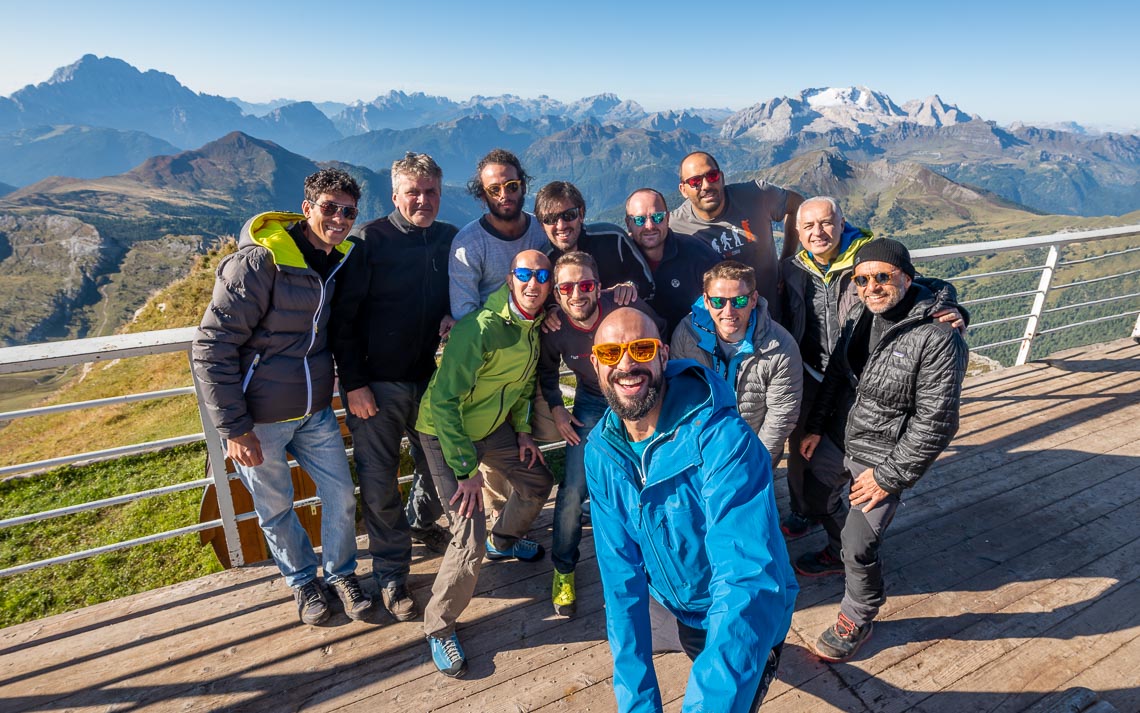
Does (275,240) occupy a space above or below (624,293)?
above

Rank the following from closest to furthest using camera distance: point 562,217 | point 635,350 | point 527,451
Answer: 1. point 635,350
2. point 562,217
3. point 527,451

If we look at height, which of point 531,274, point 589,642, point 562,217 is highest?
point 562,217

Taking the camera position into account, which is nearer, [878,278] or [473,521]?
[878,278]

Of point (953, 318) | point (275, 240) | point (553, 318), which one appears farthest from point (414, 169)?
point (953, 318)

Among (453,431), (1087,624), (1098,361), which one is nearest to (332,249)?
(453,431)

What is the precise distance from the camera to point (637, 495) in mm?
2602

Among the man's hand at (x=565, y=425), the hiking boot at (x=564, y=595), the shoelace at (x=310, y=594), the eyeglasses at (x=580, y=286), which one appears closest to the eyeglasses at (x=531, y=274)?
the eyeglasses at (x=580, y=286)

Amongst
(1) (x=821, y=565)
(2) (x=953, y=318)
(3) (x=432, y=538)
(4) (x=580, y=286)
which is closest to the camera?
(2) (x=953, y=318)

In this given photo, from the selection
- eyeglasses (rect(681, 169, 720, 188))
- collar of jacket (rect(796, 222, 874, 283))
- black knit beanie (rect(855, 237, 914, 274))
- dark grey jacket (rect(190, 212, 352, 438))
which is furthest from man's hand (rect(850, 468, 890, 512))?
dark grey jacket (rect(190, 212, 352, 438))

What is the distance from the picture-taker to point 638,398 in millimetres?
2613

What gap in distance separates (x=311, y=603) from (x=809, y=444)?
3.73m

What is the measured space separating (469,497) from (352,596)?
1.12 meters

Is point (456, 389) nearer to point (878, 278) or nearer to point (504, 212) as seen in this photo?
point (504, 212)

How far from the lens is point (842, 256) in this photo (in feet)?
14.9
